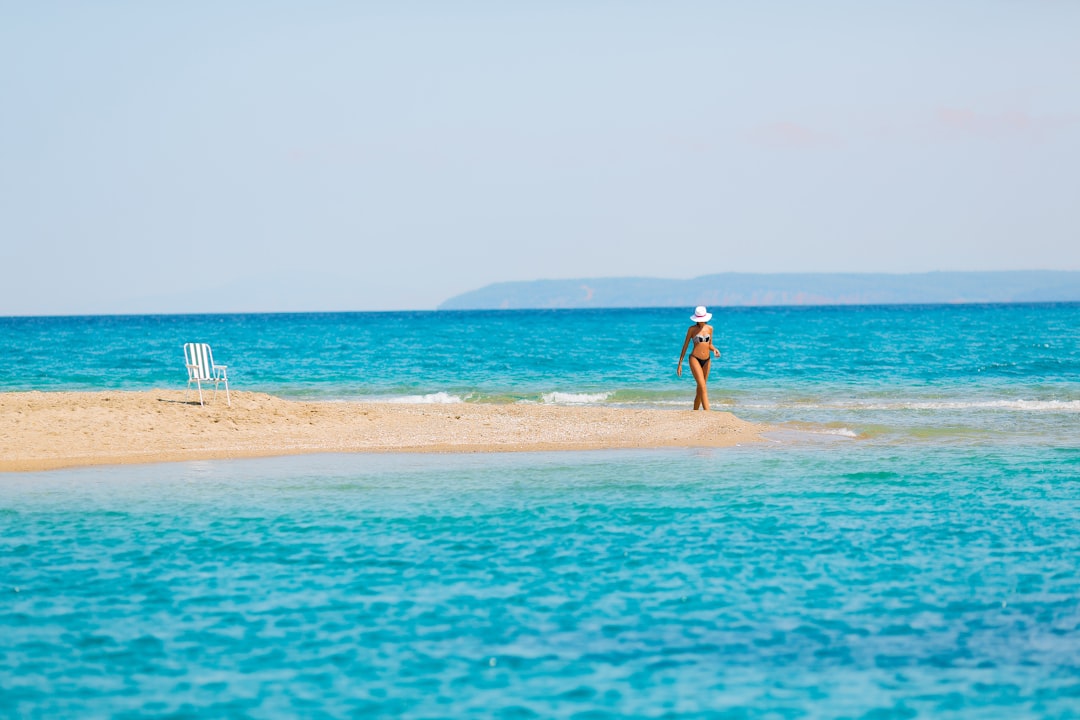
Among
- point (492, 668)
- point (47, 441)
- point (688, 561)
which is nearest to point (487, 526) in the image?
point (688, 561)

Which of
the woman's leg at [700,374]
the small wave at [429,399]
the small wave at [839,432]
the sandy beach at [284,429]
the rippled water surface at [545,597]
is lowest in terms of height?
the rippled water surface at [545,597]

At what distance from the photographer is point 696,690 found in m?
7.39

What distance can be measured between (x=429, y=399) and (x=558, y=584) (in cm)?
2069

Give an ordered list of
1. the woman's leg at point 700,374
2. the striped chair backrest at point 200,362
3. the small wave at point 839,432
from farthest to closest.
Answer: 1. the striped chair backrest at point 200,362
2. the woman's leg at point 700,374
3. the small wave at point 839,432

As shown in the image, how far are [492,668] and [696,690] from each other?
1.46 metres

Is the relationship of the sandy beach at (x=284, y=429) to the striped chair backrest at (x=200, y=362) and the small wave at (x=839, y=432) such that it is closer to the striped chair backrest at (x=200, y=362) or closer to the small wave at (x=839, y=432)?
the striped chair backrest at (x=200, y=362)

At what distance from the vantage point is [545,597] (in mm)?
9453

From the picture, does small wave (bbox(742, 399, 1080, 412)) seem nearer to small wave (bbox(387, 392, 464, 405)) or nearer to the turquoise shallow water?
the turquoise shallow water

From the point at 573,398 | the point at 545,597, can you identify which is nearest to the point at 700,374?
the point at 573,398

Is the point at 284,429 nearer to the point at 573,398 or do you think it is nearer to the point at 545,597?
the point at 573,398

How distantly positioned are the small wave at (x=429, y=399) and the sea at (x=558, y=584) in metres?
11.1

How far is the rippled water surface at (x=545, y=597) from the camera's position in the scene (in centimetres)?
739

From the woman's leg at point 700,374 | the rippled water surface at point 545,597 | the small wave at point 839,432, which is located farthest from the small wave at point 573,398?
the rippled water surface at point 545,597

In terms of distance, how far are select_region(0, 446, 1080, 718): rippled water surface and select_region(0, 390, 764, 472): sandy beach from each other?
126 inches
